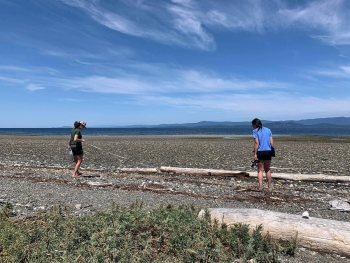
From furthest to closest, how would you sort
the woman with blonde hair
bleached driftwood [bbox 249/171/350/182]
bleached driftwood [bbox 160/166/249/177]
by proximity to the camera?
1. bleached driftwood [bbox 160/166/249/177]
2. bleached driftwood [bbox 249/171/350/182]
3. the woman with blonde hair

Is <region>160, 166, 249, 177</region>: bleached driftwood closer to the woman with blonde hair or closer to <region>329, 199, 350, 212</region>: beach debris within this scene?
the woman with blonde hair

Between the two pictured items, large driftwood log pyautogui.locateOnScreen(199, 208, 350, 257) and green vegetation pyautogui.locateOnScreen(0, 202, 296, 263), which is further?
large driftwood log pyautogui.locateOnScreen(199, 208, 350, 257)

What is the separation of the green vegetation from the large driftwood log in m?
0.27

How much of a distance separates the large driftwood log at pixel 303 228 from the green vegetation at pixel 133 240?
0.90ft

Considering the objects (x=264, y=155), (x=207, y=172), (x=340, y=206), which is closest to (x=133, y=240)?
(x=340, y=206)

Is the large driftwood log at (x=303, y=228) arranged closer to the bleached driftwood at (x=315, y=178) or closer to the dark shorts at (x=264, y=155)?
the dark shorts at (x=264, y=155)

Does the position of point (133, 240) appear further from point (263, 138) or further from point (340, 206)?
point (263, 138)

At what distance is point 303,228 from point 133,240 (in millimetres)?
3274

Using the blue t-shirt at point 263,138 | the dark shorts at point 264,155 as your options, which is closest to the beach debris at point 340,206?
the dark shorts at point 264,155

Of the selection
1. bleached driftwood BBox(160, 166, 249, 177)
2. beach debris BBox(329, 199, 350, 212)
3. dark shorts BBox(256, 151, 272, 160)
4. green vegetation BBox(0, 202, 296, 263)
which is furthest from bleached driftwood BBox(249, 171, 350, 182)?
green vegetation BBox(0, 202, 296, 263)

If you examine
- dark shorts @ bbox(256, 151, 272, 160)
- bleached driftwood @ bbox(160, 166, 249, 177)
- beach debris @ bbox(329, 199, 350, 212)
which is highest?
dark shorts @ bbox(256, 151, 272, 160)

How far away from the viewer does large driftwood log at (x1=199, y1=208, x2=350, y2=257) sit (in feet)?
18.1

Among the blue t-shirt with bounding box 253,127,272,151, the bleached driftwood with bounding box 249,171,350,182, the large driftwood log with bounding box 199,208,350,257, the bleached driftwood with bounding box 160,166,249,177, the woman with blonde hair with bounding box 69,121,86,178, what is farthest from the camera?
the bleached driftwood with bounding box 160,166,249,177

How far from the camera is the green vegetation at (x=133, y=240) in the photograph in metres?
4.80
